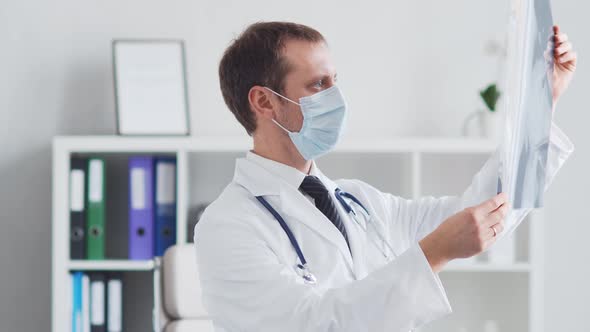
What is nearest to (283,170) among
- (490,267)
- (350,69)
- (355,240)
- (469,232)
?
(355,240)

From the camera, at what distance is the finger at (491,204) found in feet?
3.81

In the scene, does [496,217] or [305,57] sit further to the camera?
[305,57]

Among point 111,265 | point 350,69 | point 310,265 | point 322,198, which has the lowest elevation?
point 111,265

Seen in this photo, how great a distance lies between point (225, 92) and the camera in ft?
5.18

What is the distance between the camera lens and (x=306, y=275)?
4.45 ft

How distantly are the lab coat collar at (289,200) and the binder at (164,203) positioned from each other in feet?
5.50

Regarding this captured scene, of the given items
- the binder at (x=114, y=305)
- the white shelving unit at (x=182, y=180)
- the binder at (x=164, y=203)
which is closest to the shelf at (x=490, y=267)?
the white shelving unit at (x=182, y=180)

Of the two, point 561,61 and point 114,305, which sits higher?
point 561,61

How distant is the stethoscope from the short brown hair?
0.22 meters

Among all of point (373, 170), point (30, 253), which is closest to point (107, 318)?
point (30, 253)

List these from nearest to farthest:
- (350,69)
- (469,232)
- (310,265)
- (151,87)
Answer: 1. (469,232)
2. (310,265)
3. (151,87)
4. (350,69)

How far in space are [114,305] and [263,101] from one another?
1.89 metres

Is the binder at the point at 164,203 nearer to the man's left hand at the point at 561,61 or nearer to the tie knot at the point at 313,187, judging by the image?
the tie knot at the point at 313,187

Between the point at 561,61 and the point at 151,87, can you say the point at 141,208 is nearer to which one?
the point at 151,87
